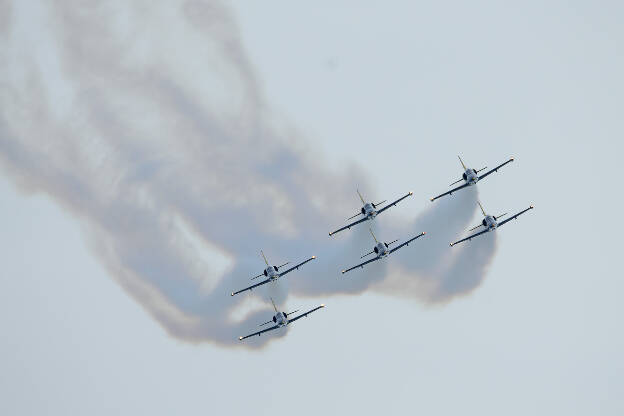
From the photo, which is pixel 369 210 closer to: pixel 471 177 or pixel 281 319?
pixel 471 177

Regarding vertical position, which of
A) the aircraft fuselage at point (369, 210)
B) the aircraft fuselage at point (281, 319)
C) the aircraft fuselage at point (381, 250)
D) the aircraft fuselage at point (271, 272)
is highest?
the aircraft fuselage at point (369, 210)

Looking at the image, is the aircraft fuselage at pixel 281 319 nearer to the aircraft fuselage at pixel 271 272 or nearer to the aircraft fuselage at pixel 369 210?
the aircraft fuselage at pixel 271 272

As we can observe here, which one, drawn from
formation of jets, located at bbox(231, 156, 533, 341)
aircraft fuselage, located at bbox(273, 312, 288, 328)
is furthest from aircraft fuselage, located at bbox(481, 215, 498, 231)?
aircraft fuselage, located at bbox(273, 312, 288, 328)

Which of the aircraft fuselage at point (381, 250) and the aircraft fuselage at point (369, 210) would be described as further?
the aircraft fuselage at point (381, 250)

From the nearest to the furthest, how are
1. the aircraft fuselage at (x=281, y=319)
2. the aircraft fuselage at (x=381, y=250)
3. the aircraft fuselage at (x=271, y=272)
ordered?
the aircraft fuselage at (x=271, y=272) → the aircraft fuselage at (x=381, y=250) → the aircraft fuselage at (x=281, y=319)

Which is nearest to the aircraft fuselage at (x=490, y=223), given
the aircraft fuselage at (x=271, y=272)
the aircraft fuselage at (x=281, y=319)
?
the aircraft fuselage at (x=271, y=272)

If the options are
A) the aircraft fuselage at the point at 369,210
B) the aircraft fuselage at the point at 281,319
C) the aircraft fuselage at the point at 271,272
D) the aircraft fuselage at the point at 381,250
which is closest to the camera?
the aircraft fuselage at the point at 369,210

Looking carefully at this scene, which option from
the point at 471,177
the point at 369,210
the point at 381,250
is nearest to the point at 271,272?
the point at 381,250

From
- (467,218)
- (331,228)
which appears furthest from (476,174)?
(331,228)

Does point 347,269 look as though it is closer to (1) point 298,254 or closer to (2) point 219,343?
(1) point 298,254

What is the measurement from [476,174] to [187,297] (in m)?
32.6

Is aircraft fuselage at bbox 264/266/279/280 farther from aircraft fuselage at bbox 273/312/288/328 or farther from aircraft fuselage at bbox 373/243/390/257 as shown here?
aircraft fuselage at bbox 373/243/390/257

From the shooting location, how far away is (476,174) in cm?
13800

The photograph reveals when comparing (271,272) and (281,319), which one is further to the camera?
(281,319)
